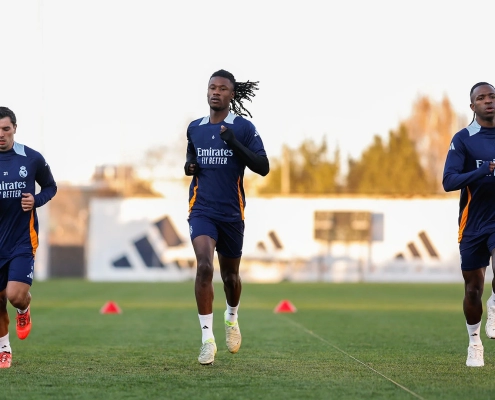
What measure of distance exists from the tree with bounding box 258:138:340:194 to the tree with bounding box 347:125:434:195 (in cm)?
133

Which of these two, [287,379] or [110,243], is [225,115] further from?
[110,243]

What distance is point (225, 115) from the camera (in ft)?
29.4

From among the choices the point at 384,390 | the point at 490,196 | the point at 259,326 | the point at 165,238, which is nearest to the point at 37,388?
the point at 384,390

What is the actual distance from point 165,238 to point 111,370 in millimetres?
32930

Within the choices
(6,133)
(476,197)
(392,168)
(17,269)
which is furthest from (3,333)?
(392,168)

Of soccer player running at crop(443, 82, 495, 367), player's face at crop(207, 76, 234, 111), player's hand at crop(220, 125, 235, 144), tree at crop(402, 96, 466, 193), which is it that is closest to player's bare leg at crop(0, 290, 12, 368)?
player's hand at crop(220, 125, 235, 144)

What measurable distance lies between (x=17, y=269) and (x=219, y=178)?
190 cm

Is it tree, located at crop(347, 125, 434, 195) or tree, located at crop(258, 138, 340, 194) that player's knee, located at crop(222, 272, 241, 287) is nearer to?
tree, located at crop(258, 138, 340, 194)

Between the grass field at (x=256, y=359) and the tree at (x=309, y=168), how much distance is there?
39680 millimetres

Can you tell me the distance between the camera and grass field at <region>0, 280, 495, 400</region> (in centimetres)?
685

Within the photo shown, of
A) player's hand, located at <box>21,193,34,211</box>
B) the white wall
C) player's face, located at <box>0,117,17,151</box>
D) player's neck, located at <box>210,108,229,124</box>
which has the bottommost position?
the white wall

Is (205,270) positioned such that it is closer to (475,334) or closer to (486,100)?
(475,334)

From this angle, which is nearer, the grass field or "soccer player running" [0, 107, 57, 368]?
the grass field

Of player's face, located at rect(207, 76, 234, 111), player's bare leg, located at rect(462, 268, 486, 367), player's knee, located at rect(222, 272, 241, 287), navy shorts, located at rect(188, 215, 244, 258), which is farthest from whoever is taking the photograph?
player's knee, located at rect(222, 272, 241, 287)
